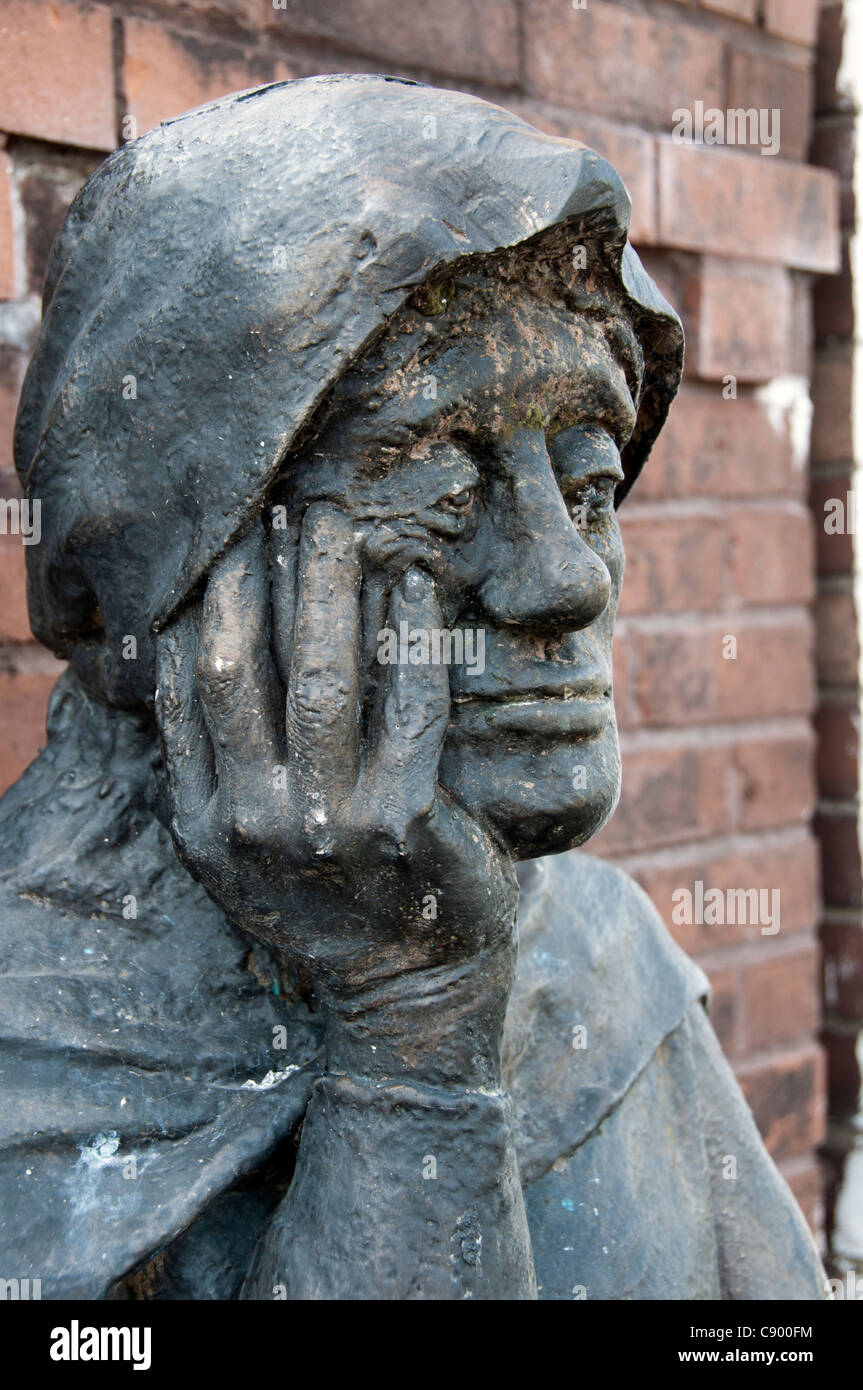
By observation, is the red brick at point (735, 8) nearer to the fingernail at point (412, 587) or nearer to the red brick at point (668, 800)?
the red brick at point (668, 800)

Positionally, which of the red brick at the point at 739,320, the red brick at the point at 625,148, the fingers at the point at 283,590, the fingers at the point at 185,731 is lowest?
the fingers at the point at 185,731

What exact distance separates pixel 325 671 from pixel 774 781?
1.51 metres

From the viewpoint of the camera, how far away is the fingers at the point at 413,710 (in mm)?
965

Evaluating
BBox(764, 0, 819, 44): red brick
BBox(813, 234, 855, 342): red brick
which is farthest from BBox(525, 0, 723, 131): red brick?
BBox(813, 234, 855, 342): red brick

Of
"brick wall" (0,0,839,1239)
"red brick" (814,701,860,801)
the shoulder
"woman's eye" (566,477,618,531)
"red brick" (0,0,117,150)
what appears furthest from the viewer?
"red brick" (814,701,860,801)

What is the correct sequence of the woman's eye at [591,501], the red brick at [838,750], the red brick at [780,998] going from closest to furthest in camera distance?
the woman's eye at [591,501] → the red brick at [780,998] → the red brick at [838,750]

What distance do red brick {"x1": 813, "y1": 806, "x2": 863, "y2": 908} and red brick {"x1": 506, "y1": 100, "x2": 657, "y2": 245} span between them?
1042 mm

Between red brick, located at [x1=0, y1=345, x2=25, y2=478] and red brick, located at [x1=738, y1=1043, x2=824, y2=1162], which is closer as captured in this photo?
red brick, located at [x1=0, y1=345, x2=25, y2=478]

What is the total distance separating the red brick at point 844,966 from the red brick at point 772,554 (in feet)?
1.94

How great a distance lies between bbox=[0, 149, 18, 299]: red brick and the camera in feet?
4.92

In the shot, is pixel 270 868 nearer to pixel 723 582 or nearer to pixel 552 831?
pixel 552 831

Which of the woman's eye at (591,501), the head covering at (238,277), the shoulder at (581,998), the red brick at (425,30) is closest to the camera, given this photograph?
the head covering at (238,277)

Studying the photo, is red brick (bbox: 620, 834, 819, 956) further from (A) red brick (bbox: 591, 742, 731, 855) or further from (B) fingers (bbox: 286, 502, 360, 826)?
(B) fingers (bbox: 286, 502, 360, 826)
